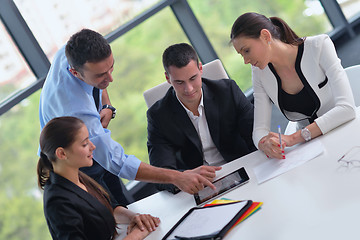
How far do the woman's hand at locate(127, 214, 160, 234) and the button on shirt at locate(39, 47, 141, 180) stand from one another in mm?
358

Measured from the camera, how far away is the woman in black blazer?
1811mm

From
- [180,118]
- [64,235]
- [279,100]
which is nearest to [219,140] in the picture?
[180,118]

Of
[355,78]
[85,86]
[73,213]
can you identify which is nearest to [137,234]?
[73,213]

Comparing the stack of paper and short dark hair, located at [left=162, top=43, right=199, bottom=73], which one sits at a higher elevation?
short dark hair, located at [left=162, top=43, right=199, bottom=73]

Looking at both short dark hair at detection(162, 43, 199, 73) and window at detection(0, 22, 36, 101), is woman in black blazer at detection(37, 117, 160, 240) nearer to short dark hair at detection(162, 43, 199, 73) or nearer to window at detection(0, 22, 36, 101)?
short dark hair at detection(162, 43, 199, 73)

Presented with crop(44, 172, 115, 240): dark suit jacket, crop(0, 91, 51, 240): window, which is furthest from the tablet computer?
crop(0, 91, 51, 240): window

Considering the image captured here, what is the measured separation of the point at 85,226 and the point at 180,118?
889mm

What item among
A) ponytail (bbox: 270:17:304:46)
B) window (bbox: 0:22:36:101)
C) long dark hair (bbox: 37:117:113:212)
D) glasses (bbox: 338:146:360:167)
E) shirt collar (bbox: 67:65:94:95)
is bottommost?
glasses (bbox: 338:146:360:167)

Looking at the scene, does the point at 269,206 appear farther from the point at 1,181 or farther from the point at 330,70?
the point at 1,181

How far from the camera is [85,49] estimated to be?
223cm

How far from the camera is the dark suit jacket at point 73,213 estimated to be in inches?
70.5

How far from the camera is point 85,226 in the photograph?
187cm

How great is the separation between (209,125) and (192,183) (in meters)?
0.55

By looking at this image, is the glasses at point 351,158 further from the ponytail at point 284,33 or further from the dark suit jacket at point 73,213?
the dark suit jacket at point 73,213
